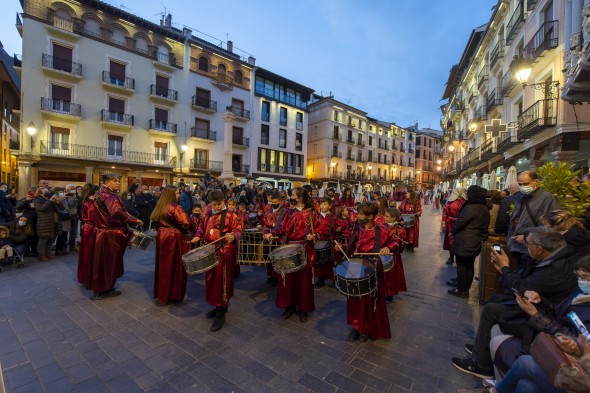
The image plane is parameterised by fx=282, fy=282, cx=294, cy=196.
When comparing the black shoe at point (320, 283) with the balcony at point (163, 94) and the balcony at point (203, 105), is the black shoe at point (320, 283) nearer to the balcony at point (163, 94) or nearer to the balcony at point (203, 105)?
the balcony at point (163, 94)

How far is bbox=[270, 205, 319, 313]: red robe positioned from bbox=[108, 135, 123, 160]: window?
82.9 feet

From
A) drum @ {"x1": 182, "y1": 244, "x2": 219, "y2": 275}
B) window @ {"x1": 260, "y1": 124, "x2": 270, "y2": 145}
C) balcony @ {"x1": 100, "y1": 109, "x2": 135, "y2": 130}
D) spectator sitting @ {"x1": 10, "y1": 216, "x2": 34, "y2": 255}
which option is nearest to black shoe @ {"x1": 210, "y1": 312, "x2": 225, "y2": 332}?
drum @ {"x1": 182, "y1": 244, "x2": 219, "y2": 275}

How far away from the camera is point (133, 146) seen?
25.2 meters

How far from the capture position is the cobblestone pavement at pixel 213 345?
2.89 m

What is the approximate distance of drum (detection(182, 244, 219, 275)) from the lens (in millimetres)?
3656

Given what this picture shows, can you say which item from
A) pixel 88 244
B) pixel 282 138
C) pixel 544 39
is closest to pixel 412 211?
pixel 88 244

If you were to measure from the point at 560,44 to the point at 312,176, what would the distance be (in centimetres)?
3522

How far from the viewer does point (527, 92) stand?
49.8 feet

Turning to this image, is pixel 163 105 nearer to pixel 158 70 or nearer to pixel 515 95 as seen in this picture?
pixel 158 70

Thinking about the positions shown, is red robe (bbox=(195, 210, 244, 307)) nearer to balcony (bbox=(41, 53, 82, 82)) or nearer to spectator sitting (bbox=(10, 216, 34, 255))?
spectator sitting (bbox=(10, 216, 34, 255))

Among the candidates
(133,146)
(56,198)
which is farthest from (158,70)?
(56,198)

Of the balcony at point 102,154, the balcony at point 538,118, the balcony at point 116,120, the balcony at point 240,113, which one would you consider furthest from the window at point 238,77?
the balcony at point 538,118

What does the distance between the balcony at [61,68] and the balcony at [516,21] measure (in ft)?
99.0

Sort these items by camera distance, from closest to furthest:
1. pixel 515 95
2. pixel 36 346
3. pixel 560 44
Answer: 1. pixel 36 346
2. pixel 560 44
3. pixel 515 95
